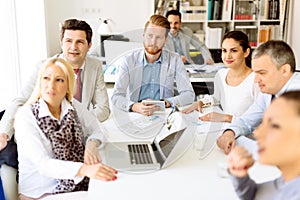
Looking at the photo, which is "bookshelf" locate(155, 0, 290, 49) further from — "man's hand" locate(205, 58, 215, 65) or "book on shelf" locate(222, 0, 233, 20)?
"man's hand" locate(205, 58, 215, 65)

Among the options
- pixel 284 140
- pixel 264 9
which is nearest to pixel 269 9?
pixel 264 9

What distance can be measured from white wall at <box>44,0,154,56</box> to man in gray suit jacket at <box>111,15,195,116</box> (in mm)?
2113

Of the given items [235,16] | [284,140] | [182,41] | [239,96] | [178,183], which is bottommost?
[178,183]

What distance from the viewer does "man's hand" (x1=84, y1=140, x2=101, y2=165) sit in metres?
1.62

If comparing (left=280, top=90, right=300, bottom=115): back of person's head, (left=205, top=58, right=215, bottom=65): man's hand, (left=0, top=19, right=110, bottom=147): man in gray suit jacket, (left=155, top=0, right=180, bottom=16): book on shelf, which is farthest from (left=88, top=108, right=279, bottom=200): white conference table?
(left=155, top=0, right=180, bottom=16): book on shelf

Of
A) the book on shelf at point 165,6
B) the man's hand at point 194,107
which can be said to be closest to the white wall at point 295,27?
the book on shelf at point 165,6

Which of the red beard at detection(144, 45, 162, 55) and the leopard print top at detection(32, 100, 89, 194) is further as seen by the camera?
the red beard at detection(144, 45, 162, 55)

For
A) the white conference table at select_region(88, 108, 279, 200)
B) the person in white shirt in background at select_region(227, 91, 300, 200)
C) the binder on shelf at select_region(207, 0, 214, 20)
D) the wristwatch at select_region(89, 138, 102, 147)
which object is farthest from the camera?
the binder on shelf at select_region(207, 0, 214, 20)

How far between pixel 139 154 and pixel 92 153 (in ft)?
0.68

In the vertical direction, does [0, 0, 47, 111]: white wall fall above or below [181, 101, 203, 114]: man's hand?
above

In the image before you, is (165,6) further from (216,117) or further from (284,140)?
(284,140)

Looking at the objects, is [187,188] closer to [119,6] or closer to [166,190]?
[166,190]

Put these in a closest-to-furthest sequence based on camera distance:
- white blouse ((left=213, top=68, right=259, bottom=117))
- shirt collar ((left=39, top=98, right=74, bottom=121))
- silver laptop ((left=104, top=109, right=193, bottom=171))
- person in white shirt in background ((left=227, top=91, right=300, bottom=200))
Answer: person in white shirt in background ((left=227, top=91, right=300, bottom=200))
silver laptop ((left=104, top=109, right=193, bottom=171))
shirt collar ((left=39, top=98, right=74, bottom=121))
white blouse ((left=213, top=68, right=259, bottom=117))

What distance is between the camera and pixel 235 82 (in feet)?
8.13
